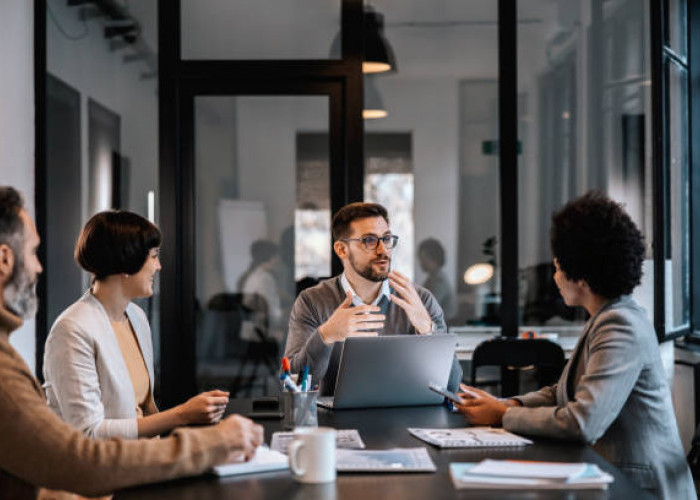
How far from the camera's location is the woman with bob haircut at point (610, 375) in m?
2.40

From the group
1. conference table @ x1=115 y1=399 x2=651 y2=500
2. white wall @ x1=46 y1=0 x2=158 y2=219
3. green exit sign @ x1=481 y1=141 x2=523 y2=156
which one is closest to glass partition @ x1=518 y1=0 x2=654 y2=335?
green exit sign @ x1=481 y1=141 x2=523 y2=156

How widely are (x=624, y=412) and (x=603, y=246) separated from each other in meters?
0.43

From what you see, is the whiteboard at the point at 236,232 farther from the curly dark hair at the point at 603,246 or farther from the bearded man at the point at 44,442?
the bearded man at the point at 44,442

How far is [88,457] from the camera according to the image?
1.83 m

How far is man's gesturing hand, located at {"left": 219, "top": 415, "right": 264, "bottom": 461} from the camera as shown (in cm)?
200

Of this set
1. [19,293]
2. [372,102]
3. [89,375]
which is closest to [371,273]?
[89,375]

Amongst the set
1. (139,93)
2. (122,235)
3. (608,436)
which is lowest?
(608,436)

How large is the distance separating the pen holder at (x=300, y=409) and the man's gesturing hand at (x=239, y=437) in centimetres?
→ 53

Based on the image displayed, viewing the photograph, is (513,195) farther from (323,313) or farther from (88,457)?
(88,457)

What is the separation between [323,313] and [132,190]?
2.19 metres

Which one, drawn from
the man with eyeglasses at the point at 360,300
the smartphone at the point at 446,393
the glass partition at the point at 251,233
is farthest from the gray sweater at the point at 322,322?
the glass partition at the point at 251,233

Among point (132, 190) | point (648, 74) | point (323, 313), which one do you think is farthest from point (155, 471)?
point (648, 74)

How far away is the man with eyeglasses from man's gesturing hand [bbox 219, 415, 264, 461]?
1.24m

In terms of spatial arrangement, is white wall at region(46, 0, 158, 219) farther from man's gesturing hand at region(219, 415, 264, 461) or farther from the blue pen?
man's gesturing hand at region(219, 415, 264, 461)
